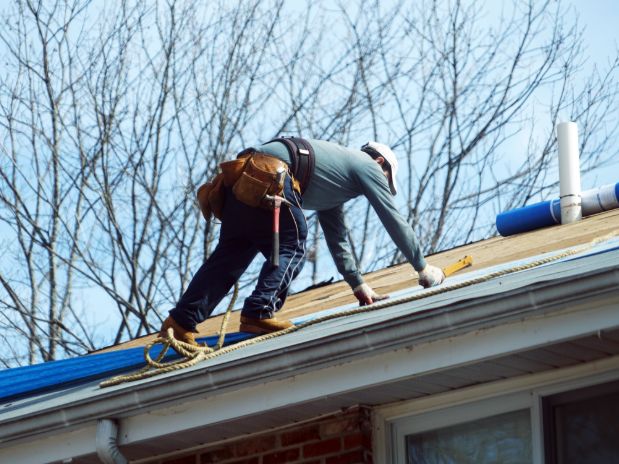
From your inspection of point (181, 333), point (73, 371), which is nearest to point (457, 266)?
point (181, 333)

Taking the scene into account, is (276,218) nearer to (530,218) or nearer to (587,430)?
(587,430)

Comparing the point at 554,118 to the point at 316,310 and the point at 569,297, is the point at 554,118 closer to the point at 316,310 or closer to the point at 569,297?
the point at 316,310

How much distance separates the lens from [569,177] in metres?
9.75

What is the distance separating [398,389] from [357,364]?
0.36 m

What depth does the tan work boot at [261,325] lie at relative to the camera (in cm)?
711

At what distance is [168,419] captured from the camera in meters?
5.80

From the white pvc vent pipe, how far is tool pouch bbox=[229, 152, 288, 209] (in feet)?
10.5

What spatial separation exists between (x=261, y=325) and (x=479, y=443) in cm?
190

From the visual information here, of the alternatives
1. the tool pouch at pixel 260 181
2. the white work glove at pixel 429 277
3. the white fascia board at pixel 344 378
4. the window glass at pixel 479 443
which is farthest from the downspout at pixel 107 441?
the white work glove at pixel 429 277

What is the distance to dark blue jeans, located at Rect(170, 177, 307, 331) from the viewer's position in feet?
23.6

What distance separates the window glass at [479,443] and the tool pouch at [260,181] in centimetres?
185

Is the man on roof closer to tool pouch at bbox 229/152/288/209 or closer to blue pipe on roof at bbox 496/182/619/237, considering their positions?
tool pouch at bbox 229/152/288/209

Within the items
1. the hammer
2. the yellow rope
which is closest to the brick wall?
the yellow rope

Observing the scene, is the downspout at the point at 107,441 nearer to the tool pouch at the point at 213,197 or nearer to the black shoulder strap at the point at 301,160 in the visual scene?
the tool pouch at the point at 213,197
